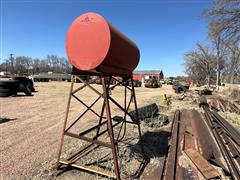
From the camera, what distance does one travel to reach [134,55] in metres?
5.03

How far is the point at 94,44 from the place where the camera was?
382 centimetres

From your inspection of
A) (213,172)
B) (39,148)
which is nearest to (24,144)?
(39,148)

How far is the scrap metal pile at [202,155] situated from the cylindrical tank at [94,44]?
7.76ft

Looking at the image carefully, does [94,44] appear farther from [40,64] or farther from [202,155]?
[40,64]

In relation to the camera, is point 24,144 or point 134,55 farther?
point 24,144

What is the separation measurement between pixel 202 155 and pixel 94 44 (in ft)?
10.9

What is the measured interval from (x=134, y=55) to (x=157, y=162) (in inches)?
96.7

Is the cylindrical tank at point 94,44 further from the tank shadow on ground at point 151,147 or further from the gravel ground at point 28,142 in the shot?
the gravel ground at point 28,142

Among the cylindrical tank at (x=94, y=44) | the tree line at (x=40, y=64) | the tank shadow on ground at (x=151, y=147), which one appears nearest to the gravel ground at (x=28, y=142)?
the tank shadow on ground at (x=151, y=147)

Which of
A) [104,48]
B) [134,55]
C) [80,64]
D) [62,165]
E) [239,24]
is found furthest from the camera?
[239,24]

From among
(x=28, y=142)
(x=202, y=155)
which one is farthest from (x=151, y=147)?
(x=28, y=142)

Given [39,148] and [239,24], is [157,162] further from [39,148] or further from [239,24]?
[239,24]

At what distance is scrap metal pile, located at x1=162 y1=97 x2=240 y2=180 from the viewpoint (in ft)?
13.5

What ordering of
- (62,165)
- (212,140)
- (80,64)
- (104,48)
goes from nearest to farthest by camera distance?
(104,48)
(80,64)
(62,165)
(212,140)
